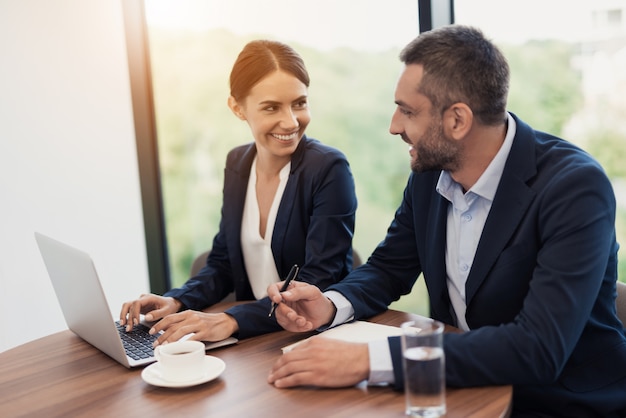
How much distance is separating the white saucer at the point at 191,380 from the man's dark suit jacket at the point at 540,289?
376mm

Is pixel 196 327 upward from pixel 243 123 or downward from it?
Answer: downward

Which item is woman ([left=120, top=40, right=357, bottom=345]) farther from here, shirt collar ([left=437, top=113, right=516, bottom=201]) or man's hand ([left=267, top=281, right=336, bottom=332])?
shirt collar ([left=437, top=113, right=516, bottom=201])

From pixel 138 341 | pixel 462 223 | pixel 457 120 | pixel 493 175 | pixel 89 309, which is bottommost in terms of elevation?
pixel 138 341

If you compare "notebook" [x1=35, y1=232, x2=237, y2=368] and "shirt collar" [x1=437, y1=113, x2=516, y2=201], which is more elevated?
"shirt collar" [x1=437, y1=113, x2=516, y2=201]

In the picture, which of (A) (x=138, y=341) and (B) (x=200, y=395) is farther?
(A) (x=138, y=341)

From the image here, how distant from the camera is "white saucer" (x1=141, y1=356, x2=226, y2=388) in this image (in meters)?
1.43

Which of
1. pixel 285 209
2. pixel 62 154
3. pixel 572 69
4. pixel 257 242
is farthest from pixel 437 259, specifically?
pixel 62 154

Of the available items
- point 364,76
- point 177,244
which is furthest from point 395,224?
point 177,244

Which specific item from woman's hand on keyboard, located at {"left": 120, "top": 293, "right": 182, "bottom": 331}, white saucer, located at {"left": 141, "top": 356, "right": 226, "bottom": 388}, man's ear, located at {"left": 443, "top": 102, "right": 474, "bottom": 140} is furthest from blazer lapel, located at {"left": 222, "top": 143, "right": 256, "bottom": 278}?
man's ear, located at {"left": 443, "top": 102, "right": 474, "bottom": 140}

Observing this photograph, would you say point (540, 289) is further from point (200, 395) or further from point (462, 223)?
point (200, 395)

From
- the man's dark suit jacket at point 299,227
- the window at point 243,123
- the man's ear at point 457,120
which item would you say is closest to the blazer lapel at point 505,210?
the man's ear at point 457,120

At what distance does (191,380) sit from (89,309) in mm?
363

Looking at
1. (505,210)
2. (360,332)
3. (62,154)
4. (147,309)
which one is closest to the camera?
(505,210)

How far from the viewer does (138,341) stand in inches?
69.2
